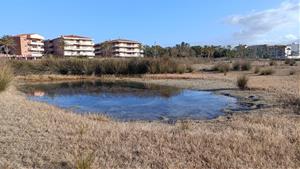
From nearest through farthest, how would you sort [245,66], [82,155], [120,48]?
[82,155], [245,66], [120,48]

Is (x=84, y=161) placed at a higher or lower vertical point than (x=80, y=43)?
lower

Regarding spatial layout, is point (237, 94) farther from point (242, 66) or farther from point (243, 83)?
point (242, 66)

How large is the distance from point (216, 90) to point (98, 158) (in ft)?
71.0

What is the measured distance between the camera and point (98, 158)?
7004mm

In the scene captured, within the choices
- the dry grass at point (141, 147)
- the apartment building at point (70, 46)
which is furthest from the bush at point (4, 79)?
the apartment building at point (70, 46)

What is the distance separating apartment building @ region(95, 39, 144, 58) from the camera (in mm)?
127312

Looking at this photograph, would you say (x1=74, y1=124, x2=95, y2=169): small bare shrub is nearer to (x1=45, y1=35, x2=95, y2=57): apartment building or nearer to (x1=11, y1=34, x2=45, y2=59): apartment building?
(x1=11, y1=34, x2=45, y2=59): apartment building

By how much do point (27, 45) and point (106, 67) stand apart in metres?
79.7

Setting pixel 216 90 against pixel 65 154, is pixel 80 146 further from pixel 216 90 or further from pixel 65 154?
pixel 216 90

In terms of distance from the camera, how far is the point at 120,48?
134875mm

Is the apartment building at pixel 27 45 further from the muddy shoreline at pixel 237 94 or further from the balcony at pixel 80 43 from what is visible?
the muddy shoreline at pixel 237 94

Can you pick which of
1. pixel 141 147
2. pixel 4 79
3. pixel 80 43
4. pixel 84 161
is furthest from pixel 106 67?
pixel 80 43

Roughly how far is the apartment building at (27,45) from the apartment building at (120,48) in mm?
19905

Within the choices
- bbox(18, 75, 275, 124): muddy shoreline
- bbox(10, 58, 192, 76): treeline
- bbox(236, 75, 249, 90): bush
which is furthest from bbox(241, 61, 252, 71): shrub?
bbox(236, 75, 249, 90): bush
